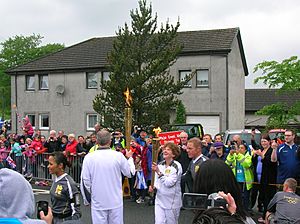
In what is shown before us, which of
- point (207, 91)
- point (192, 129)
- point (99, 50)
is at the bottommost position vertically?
point (192, 129)

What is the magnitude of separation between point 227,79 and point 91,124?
1043cm

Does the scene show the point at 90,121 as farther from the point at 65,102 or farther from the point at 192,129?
the point at 192,129

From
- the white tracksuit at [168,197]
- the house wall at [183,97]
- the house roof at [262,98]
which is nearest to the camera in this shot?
the white tracksuit at [168,197]

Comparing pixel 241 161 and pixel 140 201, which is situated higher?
pixel 241 161

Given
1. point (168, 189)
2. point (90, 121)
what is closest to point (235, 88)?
point (90, 121)

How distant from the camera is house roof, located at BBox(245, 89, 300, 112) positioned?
48906 millimetres

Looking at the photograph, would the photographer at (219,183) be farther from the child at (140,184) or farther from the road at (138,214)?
the child at (140,184)

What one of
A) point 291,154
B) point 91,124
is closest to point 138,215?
point 291,154

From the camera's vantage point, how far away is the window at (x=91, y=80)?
3541cm

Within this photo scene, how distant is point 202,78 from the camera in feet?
105

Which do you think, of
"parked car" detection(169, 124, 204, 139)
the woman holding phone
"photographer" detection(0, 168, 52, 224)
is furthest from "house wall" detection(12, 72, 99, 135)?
"photographer" detection(0, 168, 52, 224)

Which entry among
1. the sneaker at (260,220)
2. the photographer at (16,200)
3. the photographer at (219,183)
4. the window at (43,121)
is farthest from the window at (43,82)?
the photographer at (219,183)

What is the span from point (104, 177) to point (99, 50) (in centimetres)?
3116

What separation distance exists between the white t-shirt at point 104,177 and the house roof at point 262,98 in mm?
42857
